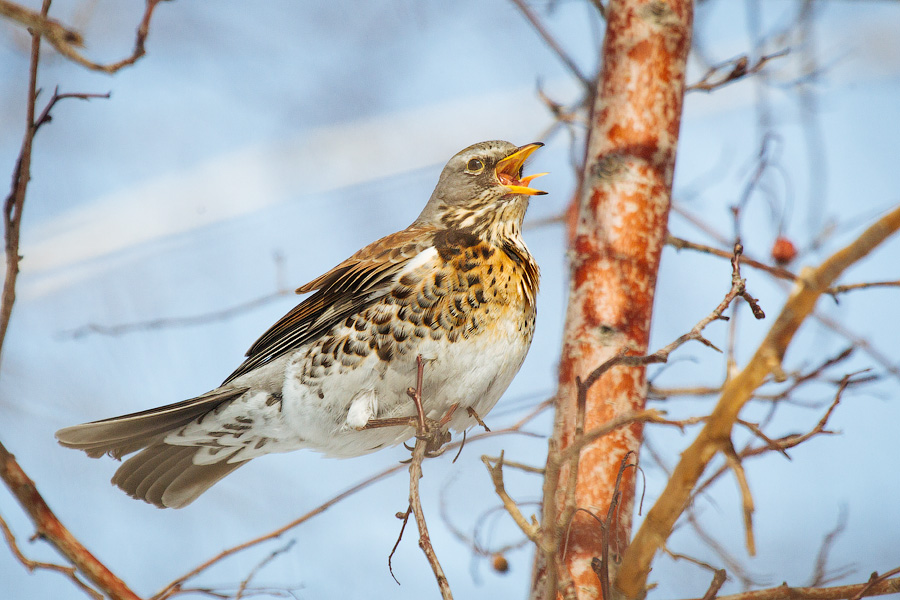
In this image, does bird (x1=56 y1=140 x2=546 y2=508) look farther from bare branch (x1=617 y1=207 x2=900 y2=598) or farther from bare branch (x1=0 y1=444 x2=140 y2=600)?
bare branch (x1=617 y1=207 x2=900 y2=598)

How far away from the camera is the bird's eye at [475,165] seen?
3.53m

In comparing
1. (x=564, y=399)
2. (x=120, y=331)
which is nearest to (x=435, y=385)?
(x=564, y=399)

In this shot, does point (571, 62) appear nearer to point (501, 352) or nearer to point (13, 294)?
point (501, 352)

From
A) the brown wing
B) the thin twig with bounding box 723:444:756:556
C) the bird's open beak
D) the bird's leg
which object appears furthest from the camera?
the bird's open beak

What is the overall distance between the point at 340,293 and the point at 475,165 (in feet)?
2.79

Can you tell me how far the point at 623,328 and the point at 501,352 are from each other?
42 centimetres

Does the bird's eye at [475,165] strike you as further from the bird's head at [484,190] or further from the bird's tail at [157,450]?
the bird's tail at [157,450]

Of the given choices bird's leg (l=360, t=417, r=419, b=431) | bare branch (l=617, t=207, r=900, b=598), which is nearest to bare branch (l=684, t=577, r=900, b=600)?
bare branch (l=617, t=207, r=900, b=598)

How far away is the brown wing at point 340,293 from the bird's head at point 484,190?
0.65 ft

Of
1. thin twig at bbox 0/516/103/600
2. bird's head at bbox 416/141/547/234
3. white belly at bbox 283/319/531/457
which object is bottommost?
thin twig at bbox 0/516/103/600

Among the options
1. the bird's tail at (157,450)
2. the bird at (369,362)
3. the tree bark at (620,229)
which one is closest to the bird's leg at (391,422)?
the bird at (369,362)

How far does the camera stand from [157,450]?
3.23 m

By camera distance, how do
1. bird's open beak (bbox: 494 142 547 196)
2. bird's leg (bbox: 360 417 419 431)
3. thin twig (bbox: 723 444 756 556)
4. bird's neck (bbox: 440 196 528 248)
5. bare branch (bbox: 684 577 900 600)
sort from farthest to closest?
bird's open beak (bbox: 494 142 547 196) < bird's neck (bbox: 440 196 528 248) < bird's leg (bbox: 360 417 419 431) < bare branch (bbox: 684 577 900 600) < thin twig (bbox: 723 444 756 556)

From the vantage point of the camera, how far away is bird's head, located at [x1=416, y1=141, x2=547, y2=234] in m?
3.32
